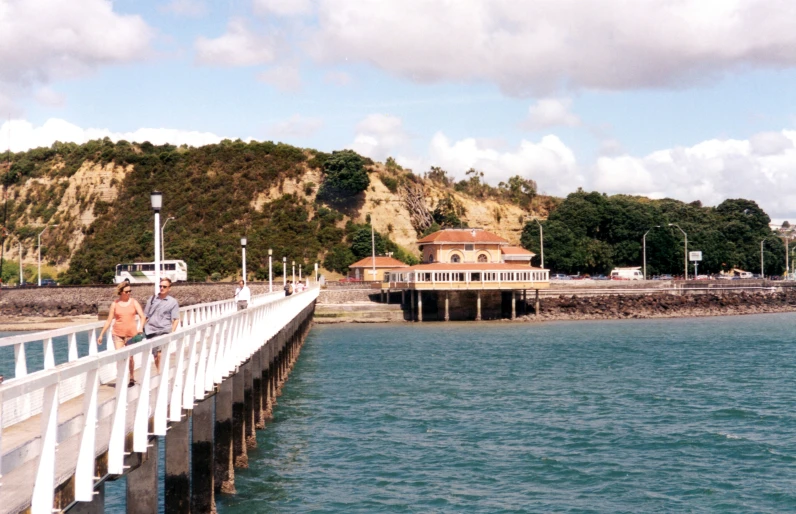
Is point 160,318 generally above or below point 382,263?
below

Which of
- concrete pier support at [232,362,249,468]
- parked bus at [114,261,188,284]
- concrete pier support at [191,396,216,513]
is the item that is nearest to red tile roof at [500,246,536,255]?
parked bus at [114,261,188,284]

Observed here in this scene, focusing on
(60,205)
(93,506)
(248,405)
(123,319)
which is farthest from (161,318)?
(60,205)

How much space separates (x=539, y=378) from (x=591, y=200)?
352 feet

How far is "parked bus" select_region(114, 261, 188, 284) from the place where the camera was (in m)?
112

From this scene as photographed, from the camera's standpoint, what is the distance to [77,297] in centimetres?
10231

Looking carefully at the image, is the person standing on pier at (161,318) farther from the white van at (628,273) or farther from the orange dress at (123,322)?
the white van at (628,273)

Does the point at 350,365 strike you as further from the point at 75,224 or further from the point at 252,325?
the point at 75,224

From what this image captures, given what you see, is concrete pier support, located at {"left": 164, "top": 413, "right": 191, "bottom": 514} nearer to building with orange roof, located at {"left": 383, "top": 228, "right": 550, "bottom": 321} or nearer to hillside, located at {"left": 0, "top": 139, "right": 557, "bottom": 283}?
building with orange roof, located at {"left": 383, "top": 228, "right": 550, "bottom": 321}

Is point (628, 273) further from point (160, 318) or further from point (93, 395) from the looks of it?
point (93, 395)

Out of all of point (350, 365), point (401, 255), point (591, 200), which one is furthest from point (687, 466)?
point (591, 200)

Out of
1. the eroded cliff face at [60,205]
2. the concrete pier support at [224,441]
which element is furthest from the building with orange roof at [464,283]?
the concrete pier support at [224,441]

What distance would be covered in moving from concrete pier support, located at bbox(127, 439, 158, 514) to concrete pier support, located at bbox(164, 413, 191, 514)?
7.19ft

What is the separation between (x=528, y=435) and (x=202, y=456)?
577 inches

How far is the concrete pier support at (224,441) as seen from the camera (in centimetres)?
1977
